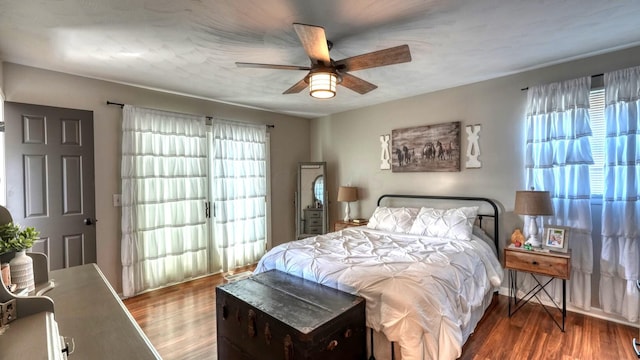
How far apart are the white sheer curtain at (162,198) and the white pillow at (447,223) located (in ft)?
9.75

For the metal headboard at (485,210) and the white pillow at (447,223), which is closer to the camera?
the white pillow at (447,223)

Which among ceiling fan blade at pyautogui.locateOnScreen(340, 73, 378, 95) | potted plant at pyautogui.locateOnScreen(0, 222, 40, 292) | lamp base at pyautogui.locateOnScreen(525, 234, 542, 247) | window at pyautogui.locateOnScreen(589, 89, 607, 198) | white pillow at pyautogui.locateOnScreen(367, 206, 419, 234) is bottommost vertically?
lamp base at pyautogui.locateOnScreen(525, 234, 542, 247)

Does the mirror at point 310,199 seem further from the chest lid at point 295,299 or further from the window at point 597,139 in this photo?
the window at point 597,139

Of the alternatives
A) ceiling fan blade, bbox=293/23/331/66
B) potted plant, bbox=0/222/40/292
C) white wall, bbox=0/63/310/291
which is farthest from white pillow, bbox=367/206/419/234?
potted plant, bbox=0/222/40/292

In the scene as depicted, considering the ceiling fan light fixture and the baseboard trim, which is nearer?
the ceiling fan light fixture

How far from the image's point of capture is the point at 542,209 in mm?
2760

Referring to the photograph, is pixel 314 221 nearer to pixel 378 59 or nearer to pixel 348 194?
pixel 348 194

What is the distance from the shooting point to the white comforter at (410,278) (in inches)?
73.4

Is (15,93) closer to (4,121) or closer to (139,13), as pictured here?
(4,121)

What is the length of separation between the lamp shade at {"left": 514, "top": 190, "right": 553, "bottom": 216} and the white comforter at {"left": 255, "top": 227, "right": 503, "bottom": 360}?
56 cm

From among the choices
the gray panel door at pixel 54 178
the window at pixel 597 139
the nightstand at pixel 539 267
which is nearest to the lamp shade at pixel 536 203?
the nightstand at pixel 539 267

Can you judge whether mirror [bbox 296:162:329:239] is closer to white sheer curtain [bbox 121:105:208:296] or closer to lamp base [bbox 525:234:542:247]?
white sheer curtain [bbox 121:105:208:296]

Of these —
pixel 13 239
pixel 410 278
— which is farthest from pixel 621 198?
pixel 13 239

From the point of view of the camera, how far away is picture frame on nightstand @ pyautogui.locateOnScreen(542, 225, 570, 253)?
9.14ft
